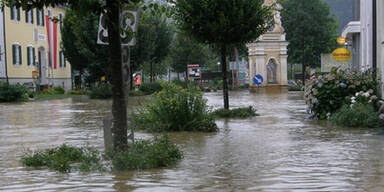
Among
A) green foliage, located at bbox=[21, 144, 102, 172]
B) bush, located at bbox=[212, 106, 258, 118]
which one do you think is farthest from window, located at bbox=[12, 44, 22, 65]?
green foliage, located at bbox=[21, 144, 102, 172]

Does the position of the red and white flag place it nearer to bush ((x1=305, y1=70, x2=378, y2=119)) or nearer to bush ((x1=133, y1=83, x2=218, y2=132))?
bush ((x1=305, y1=70, x2=378, y2=119))

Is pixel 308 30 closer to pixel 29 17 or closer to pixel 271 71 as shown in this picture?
pixel 271 71

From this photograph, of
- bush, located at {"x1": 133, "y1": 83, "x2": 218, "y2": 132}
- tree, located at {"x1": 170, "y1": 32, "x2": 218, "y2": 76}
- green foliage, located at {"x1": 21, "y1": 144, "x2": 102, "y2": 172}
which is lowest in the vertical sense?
green foliage, located at {"x1": 21, "y1": 144, "x2": 102, "y2": 172}

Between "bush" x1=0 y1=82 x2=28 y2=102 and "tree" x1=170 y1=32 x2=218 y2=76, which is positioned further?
"tree" x1=170 y1=32 x2=218 y2=76

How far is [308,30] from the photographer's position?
225 ft

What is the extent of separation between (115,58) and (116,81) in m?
0.32

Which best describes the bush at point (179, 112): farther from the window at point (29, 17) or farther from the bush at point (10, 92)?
the window at point (29, 17)

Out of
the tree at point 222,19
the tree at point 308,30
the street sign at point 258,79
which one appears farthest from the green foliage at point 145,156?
the tree at point 308,30

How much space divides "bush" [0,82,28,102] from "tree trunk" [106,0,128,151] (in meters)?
24.8

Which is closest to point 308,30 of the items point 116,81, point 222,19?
point 222,19

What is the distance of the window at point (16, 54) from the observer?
43562 mm

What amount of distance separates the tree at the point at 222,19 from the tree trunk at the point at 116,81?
8.51 meters

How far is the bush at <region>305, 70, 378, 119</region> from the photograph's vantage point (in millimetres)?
15133

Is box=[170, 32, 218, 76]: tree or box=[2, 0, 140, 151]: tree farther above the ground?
box=[170, 32, 218, 76]: tree
